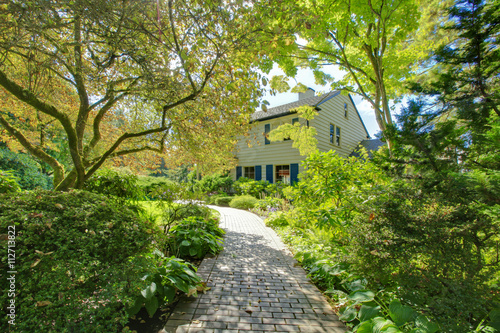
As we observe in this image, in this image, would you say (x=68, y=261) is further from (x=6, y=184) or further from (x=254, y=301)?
(x=6, y=184)

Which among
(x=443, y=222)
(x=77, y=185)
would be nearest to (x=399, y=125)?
(x=443, y=222)

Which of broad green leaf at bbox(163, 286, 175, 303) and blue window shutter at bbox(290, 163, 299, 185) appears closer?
broad green leaf at bbox(163, 286, 175, 303)

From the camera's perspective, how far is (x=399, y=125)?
8.34 feet

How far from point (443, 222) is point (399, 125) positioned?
126 centimetres

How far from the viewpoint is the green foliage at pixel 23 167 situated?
10930mm

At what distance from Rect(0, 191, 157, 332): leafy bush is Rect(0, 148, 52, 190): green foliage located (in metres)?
13.0

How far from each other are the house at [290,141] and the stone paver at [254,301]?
8048 millimetres

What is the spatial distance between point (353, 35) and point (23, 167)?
16.7 meters

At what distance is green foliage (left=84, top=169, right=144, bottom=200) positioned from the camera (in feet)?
13.8

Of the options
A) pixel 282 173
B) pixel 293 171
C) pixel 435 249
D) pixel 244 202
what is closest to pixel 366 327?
pixel 435 249

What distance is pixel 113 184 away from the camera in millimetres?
4293

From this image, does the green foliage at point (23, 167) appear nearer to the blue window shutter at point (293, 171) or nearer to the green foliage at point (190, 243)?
the green foliage at point (190, 243)

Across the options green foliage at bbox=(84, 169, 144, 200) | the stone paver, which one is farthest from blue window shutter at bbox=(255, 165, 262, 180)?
green foliage at bbox=(84, 169, 144, 200)

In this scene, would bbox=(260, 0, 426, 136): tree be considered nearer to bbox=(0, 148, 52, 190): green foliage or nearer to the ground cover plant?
the ground cover plant
